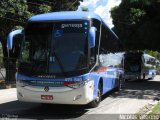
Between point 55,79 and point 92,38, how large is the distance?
173 cm

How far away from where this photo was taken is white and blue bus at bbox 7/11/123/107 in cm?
1168

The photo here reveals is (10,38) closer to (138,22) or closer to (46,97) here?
(46,97)

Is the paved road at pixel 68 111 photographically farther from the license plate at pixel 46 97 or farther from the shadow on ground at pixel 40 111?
the license plate at pixel 46 97

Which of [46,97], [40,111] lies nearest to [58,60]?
[46,97]

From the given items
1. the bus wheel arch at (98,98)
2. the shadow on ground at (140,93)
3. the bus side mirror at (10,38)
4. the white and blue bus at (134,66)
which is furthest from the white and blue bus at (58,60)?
the white and blue bus at (134,66)

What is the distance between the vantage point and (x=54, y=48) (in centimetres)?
1209

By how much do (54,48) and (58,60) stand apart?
47cm

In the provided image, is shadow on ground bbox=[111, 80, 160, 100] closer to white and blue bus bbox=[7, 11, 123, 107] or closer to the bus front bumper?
white and blue bus bbox=[7, 11, 123, 107]

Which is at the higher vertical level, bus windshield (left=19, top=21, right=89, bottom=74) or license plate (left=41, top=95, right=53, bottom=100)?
bus windshield (left=19, top=21, right=89, bottom=74)

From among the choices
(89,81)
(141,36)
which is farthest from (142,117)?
(141,36)

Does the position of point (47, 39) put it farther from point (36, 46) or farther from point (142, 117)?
point (142, 117)

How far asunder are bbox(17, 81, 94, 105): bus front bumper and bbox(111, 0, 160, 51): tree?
15385mm

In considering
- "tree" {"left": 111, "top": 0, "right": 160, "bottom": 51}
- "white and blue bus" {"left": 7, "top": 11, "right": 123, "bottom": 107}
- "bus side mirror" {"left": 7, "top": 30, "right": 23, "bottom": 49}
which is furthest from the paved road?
"tree" {"left": 111, "top": 0, "right": 160, "bottom": 51}

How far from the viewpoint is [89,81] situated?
476 inches
